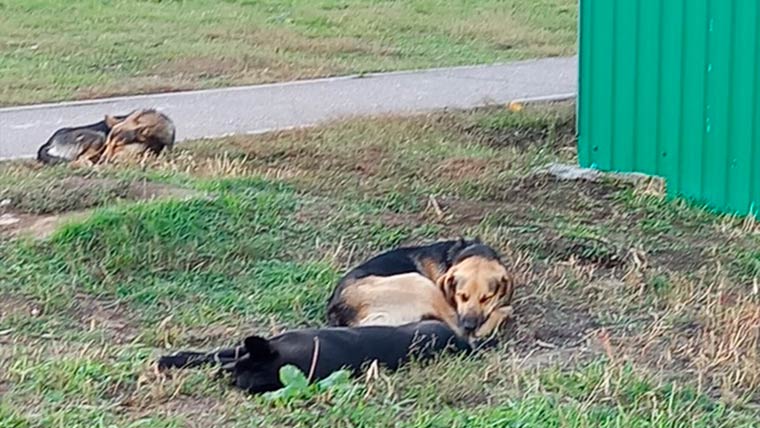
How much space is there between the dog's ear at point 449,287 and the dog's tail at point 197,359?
1021 mm

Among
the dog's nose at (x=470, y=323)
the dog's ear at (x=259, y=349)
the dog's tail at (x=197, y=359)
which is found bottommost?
the dog's nose at (x=470, y=323)

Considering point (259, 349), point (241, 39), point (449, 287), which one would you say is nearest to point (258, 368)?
point (259, 349)

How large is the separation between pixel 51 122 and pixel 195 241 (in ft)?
16.7

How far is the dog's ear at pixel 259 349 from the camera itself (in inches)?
193

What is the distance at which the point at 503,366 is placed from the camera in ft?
17.4

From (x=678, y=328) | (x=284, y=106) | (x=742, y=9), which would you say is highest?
(x=742, y=9)

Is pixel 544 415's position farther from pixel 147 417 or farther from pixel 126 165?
pixel 126 165

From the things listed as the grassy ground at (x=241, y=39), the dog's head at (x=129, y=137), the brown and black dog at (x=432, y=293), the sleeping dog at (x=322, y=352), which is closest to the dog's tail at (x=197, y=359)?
the sleeping dog at (x=322, y=352)

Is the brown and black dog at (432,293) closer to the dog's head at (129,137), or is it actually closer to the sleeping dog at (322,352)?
the sleeping dog at (322,352)

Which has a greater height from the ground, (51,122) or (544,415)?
(544,415)

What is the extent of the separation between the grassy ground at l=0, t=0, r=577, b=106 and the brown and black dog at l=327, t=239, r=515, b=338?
7.31 m

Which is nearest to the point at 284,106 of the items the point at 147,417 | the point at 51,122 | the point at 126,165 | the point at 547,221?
the point at 51,122

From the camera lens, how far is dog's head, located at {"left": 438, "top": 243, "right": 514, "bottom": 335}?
5809mm

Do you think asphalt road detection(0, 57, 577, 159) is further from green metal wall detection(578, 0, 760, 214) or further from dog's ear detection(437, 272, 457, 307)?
dog's ear detection(437, 272, 457, 307)
